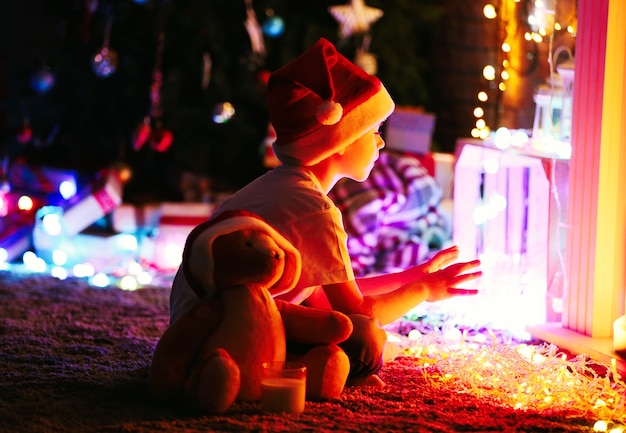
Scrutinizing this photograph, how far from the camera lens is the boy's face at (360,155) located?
248cm

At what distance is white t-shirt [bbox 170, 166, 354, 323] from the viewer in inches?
90.8

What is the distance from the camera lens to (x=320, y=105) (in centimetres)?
234

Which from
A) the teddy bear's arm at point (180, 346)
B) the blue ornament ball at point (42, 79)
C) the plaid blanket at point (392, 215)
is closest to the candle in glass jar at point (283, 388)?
the teddy bear's arm at point (180, 346)

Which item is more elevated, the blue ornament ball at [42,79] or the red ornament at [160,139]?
the blue ornament ball at [42,79]

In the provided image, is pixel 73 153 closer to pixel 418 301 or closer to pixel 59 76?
pixel 59 76

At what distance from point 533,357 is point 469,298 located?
2.32ft

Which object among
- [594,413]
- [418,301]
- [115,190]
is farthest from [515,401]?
[115,190]

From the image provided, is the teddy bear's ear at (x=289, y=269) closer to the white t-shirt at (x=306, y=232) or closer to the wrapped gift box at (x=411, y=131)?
the white t-shirt at (x=306, y=232)

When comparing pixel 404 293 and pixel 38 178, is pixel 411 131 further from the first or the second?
pixel 404 293

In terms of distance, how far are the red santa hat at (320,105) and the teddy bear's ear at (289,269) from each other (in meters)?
0.30

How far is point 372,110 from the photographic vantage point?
244 centimetres

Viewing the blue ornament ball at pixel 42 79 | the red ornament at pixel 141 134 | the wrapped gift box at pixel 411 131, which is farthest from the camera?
the wrapped gift box at pixel 411 131

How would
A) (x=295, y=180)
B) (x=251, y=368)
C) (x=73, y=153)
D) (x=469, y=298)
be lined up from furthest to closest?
(x=73, y=153) < (x=469, y=298) < (x=295, y=180) < (x=251, y=368)

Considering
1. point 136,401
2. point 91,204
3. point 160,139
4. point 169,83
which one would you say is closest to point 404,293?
point 136,401
